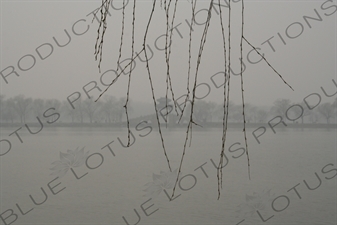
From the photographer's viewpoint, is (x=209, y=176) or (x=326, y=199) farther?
(x=209, y=176)

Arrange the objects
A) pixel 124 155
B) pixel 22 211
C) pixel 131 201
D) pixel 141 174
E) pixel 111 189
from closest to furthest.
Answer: pixel 22 211
pixel 131 201
pixel 111 189
pixel 141 174
pixel 124 155

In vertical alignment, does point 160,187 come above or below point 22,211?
below

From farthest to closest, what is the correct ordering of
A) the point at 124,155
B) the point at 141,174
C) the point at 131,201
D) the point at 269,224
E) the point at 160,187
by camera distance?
the point at 124,155
the point at 141,174
the point at 160,187
the point at 131,201
the point at 269,224

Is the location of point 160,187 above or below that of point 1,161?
below

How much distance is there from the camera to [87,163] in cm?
1155

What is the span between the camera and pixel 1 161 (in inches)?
473

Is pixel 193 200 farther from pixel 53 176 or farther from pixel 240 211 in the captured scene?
pixel 53 176

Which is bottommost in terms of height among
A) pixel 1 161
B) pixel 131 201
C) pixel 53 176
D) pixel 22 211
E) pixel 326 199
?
pixel 326 199

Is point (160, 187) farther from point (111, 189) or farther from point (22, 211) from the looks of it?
point (22, 211)

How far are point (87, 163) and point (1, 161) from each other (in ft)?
8.19

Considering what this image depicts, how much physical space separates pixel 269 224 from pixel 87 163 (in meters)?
7.03

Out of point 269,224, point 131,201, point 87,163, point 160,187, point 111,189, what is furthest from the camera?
point 87,163

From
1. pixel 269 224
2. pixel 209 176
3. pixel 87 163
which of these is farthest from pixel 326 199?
pixel 87 163

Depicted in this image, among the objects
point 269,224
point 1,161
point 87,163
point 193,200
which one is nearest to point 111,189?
point 193,200
